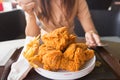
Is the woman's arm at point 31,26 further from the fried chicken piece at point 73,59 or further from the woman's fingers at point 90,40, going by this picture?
the fried chicken piece at point 73,59

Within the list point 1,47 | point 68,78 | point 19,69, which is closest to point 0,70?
point 19,69

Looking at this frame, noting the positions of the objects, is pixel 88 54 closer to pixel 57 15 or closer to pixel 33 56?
pixel 33 56

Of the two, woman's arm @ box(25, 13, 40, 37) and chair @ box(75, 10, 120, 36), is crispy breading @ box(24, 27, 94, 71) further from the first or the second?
chair @ box(75, 10, 120, 36)

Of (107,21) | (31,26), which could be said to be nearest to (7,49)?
(31,26)

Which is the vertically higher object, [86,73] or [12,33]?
[86,73]

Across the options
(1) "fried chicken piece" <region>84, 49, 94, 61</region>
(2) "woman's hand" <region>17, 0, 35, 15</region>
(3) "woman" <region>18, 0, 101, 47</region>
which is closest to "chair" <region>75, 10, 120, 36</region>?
(3) "woman" <region>18, 0, 101, 47</region>

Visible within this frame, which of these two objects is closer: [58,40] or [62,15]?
[58,40]

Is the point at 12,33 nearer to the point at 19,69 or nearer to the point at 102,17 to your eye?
the point at 102,17
